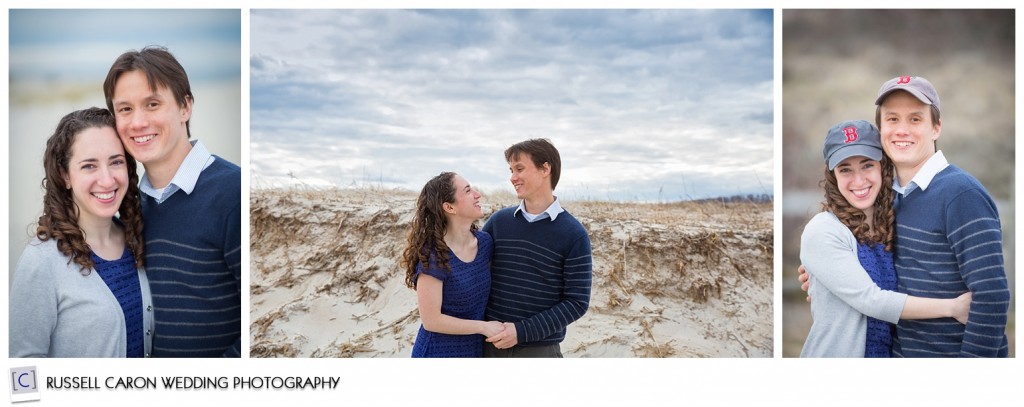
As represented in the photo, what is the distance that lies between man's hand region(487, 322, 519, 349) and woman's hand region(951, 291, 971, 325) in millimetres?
2374

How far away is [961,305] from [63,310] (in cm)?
481

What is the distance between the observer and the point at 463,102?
5.40 metres

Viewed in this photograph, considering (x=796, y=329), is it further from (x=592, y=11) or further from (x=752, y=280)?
(x=592, y=11)

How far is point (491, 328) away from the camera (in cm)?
518

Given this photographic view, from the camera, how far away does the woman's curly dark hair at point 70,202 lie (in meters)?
4.95

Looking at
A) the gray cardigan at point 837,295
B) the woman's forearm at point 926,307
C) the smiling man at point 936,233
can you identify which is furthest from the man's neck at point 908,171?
the woman's forearm at point 926,307

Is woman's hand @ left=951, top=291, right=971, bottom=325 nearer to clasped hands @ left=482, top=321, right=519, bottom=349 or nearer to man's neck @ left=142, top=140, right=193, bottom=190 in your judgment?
clasped hands @ left=482, top=321, right=519, bottom=349

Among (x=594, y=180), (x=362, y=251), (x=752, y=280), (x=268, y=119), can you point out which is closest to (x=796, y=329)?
(x=752, y=280)

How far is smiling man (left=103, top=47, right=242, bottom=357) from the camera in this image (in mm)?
5016

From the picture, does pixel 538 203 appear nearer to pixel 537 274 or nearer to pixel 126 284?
pixel 537 274

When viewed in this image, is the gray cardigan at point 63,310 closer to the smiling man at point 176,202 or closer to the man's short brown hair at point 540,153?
the smiling man at point 176,202
